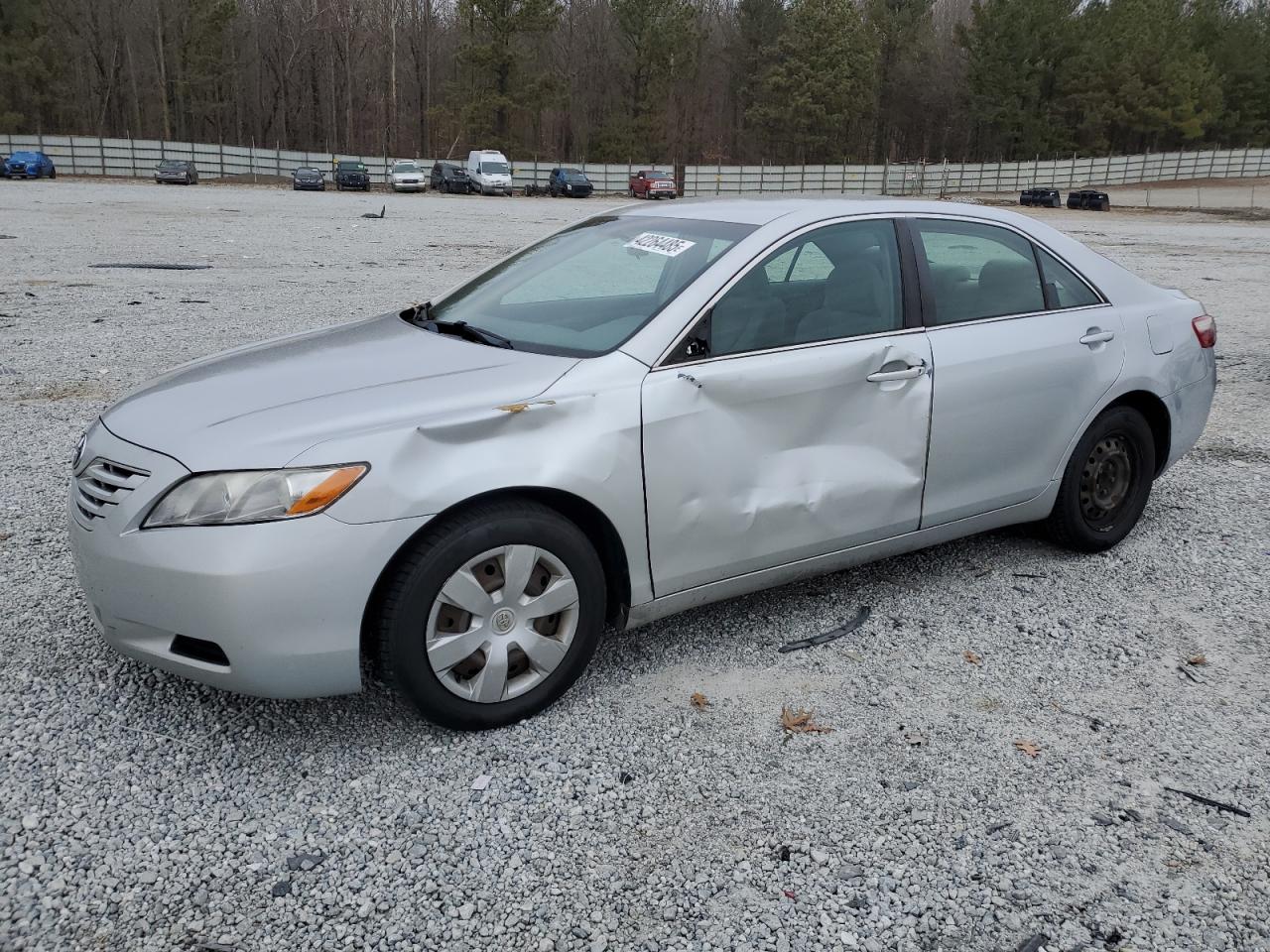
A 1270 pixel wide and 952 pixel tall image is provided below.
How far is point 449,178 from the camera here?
5128 cm

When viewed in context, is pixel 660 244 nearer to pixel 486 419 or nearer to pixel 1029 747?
pixel 486 419

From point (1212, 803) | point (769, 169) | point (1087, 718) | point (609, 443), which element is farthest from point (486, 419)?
point (769, 169)

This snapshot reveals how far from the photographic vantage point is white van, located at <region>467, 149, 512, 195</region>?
1996 inches

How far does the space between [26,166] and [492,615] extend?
175 feet

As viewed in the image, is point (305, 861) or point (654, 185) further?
point (654, 185)

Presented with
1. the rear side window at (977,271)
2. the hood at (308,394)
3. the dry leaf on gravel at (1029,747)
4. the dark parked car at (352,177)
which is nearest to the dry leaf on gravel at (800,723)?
the dry leaf on gravel at (1029,747)

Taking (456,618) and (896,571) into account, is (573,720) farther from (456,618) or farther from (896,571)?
(896,571)

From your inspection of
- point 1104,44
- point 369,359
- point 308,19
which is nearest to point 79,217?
point 369,359

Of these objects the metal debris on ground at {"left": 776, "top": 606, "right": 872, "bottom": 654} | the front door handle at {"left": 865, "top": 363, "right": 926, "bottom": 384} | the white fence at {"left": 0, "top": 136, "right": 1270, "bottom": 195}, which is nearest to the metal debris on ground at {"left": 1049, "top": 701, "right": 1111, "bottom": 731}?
the metal debris on ground at {"left": 776, "top": 606, "right": 872, "bottom": 654}

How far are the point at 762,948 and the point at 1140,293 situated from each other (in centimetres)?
367

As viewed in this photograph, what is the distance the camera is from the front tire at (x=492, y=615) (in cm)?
301

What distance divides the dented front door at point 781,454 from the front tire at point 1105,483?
3.36 feet

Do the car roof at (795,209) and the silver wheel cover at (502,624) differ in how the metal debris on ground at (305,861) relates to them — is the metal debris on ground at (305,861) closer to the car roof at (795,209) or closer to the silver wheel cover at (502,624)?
the silver wheel cover at (502,624)

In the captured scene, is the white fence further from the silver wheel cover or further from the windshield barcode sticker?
the silver wheel cover
